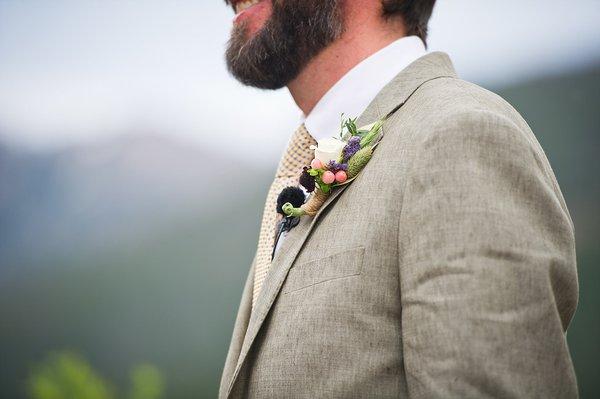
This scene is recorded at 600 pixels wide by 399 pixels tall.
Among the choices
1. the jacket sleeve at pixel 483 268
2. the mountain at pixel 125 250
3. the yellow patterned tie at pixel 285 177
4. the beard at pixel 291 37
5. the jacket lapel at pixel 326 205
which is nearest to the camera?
the jacket sleeve at pixel 483 268

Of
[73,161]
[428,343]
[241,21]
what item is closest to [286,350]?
[428,343]

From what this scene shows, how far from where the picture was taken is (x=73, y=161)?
11.9ft

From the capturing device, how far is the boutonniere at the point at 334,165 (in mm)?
1272

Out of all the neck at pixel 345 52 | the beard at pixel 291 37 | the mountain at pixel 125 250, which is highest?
the beard at pixel 291 37

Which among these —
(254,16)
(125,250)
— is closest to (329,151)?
(254,16)

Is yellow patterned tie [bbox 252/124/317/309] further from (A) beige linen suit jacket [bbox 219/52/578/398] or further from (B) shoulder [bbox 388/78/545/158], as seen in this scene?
(B) shoulder [bbox 388/78/545/158]

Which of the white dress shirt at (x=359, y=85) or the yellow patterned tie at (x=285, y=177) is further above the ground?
the white dress shirt at (x=359, y=85)

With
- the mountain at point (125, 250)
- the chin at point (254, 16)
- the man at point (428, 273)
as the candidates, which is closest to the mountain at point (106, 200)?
the mountain at point (125, 250)

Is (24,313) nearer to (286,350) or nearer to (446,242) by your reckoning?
(286,350)

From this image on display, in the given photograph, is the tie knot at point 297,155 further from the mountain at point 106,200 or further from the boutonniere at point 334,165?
the mountain at point 106,200

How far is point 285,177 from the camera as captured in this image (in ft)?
5.37

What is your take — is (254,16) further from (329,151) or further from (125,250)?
(125,250)

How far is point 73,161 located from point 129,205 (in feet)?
1.49

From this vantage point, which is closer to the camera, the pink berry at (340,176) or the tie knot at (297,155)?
the pink berry at (340,176)
